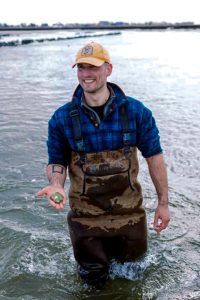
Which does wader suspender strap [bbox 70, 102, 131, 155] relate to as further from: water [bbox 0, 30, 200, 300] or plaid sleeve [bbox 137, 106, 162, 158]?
water [bbox 0, 30, 200, 300]

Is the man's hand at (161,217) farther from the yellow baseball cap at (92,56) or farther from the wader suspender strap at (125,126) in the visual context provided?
the yellow baseball cap at (92,56)

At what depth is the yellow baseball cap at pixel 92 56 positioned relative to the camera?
4005mm

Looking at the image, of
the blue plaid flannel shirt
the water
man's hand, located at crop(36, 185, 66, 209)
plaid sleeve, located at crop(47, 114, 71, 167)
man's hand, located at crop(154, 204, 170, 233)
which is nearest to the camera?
man's hand, located at crop(36, 185, 66, 209)

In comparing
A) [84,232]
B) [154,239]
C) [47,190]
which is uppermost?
[47,190]

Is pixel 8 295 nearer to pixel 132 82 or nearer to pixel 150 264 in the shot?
pixel 150 264

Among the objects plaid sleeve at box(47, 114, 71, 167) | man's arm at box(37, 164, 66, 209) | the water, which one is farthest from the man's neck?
the water

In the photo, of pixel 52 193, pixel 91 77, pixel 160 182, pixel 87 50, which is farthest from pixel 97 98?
pixel 160 182

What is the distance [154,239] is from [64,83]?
16.0 meters

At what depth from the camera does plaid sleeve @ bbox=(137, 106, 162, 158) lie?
426cm

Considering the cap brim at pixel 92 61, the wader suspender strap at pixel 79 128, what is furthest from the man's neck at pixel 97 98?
the cap brim at pixel 92 61

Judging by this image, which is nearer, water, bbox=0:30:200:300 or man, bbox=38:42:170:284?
man, bbox=38:42:170:284

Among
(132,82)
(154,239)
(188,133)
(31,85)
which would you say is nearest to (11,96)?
(31,85)

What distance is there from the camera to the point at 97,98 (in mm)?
4160

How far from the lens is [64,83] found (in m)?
21.4
